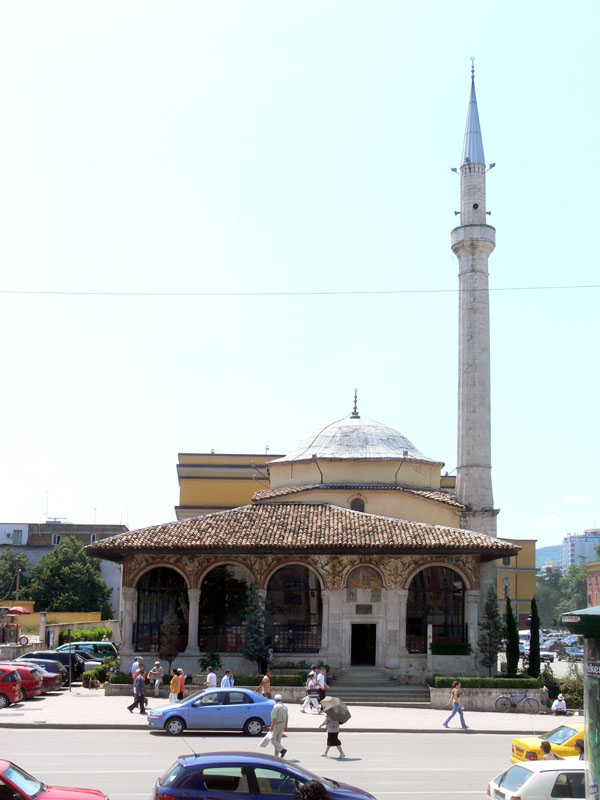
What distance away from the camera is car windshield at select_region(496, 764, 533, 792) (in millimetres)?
12273

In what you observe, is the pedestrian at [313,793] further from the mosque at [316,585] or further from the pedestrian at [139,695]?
the mosque at [316,585]

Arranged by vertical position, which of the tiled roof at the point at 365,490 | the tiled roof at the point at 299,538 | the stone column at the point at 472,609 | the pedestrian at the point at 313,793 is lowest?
the pedestrian at the point at 313,793

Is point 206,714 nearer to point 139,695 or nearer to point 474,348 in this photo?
point 139,695

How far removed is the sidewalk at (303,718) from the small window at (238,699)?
231 centimetres

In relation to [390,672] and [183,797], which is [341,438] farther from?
[183,797]

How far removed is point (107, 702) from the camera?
93.0ft

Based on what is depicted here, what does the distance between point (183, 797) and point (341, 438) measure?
32.3m

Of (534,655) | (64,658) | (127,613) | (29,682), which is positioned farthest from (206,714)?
(64,658)

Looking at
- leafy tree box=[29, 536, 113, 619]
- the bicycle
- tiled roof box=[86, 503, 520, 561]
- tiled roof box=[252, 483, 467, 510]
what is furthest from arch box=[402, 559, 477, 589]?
leafy tree box=[29, 536, 113, 619]

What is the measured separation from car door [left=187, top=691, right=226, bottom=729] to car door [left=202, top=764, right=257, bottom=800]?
409 inches

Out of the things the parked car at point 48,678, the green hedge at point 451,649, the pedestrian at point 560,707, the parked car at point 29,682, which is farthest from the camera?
the green hedge at point 451,649

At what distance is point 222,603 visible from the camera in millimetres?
34219

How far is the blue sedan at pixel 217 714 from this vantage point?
835 inches

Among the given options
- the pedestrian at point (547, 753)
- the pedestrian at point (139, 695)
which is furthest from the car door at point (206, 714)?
the pedestrian at point (547, 753)
